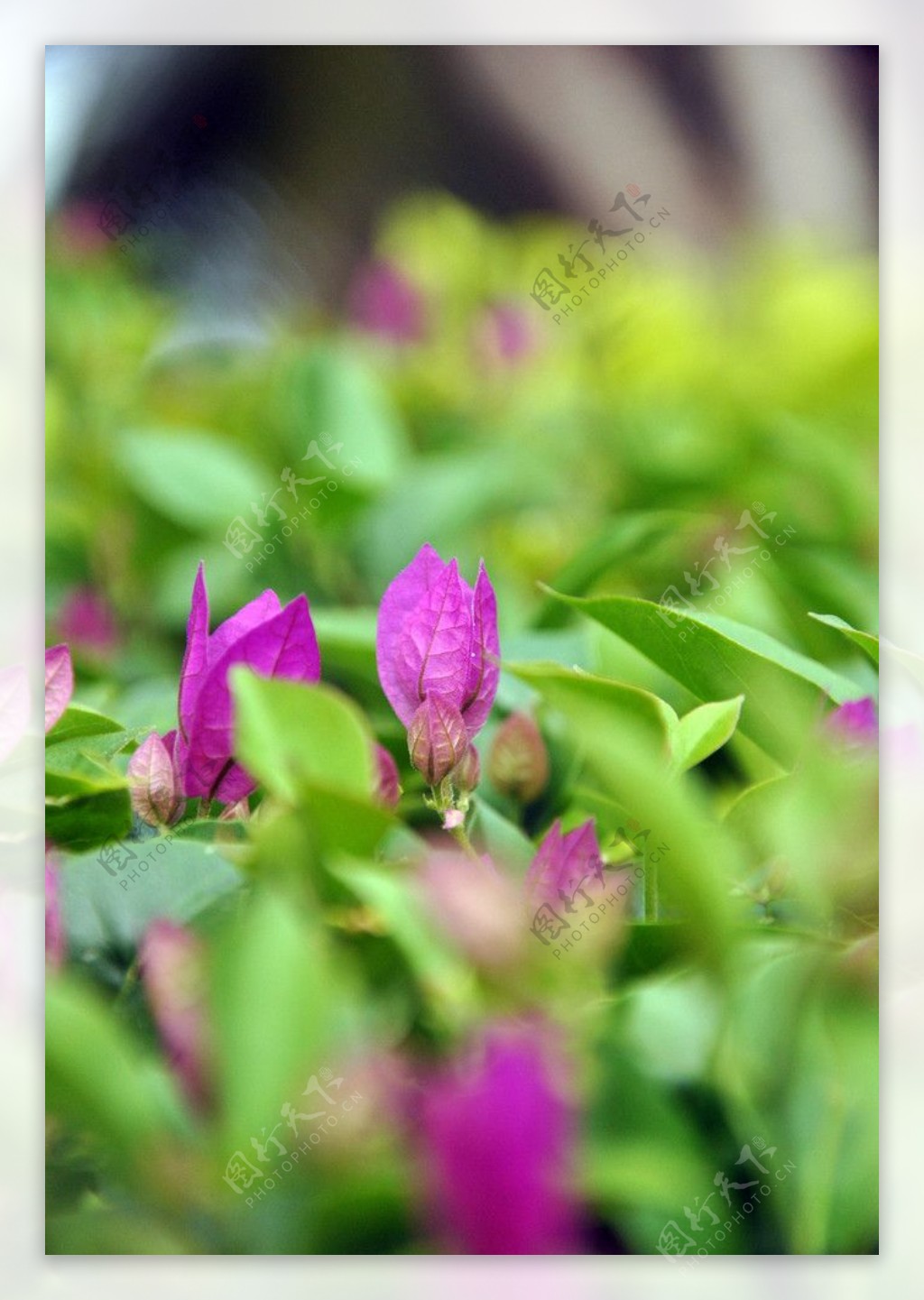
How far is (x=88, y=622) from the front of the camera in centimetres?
93

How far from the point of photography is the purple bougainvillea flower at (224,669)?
0.58 metres

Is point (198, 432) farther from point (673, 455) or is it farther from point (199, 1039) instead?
point (199, 1039)

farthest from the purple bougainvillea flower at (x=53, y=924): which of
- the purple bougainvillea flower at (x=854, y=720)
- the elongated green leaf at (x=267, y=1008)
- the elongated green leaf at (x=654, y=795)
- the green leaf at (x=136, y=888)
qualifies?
the purple bougainvillea flower at (x=854, y=720)

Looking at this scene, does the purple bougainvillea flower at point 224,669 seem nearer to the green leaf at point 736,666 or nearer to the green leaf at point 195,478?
the green leaf at point 736,666

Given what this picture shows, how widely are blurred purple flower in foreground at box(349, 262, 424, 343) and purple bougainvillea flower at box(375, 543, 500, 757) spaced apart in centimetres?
54

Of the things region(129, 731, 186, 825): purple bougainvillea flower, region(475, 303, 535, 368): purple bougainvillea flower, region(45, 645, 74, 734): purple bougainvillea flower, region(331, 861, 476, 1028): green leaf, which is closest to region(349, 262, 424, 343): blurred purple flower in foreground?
region(475, 303, 535, 368): purple bougainvillea flower

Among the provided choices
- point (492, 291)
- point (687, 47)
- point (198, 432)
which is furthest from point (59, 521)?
point (687, 47)

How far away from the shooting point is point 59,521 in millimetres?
A: 932

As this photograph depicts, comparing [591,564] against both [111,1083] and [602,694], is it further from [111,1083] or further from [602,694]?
[111,1083]

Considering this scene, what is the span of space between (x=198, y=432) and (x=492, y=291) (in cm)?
27

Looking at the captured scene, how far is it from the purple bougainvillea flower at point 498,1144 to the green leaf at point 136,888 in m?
0.11

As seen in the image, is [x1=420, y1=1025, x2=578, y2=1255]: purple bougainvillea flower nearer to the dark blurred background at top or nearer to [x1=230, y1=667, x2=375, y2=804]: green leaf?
[x1=230, y1=667, x2=375, y2=804]: green leaf

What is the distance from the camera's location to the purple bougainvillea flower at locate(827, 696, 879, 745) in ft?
1.92

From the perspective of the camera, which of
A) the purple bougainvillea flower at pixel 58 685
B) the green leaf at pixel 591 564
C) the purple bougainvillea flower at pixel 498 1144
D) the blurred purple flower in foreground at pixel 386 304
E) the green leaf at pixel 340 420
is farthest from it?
the blurred purple flower in foreground at pixel 386 304
